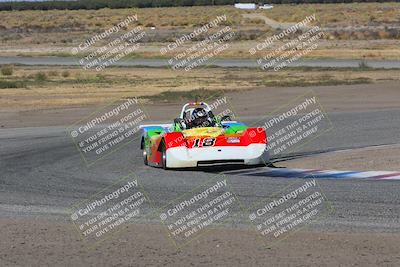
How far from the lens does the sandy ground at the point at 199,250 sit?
31.0 feet

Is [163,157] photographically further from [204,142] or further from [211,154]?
[211,154]

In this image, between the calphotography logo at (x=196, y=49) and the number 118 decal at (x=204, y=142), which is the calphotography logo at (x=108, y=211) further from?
the calphotography logo at (x=196, y=49)

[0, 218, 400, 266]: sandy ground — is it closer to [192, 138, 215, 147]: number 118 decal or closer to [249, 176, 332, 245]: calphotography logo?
[249, 176, 332, 245]: calphotography logo

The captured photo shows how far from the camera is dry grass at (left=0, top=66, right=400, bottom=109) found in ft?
116

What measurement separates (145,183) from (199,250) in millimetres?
5064

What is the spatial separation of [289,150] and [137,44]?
174 ft

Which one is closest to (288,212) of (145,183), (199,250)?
(199,250)

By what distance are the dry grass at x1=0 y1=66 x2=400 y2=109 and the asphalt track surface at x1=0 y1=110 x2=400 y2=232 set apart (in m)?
12.6

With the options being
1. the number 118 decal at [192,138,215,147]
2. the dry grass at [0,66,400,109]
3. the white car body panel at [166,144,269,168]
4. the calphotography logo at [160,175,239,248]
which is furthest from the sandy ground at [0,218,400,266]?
the dry grass at [0,66,400,109]

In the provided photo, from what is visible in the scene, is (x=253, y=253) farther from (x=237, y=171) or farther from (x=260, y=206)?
(x=237, y=171)

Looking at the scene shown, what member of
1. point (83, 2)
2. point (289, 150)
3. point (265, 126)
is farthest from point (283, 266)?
point (83, 2)

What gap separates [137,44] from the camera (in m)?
72.2

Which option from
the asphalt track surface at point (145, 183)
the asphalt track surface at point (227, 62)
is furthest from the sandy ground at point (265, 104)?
the asphalt track surface at point (227, 62)

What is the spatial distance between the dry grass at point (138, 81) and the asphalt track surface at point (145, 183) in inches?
495
